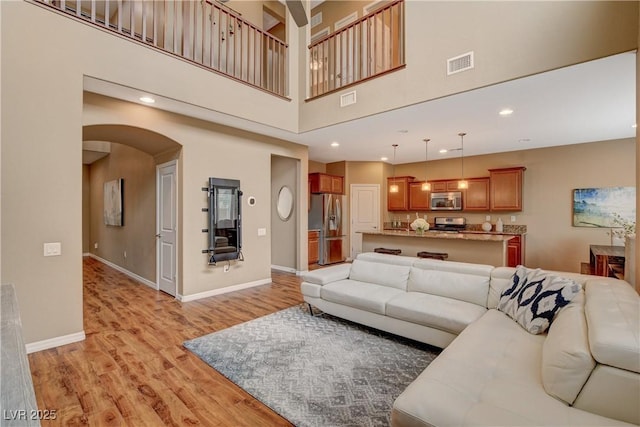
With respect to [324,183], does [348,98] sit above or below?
above

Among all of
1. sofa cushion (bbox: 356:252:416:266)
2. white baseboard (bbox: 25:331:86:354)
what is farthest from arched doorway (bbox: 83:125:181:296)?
sofa cushion (bbox: 356:252:416:266)

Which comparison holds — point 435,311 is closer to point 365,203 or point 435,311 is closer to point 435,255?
point 435,255

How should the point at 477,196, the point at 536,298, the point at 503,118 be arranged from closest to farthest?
1. the point at 536,298
2. the point at 503,118
3. the point at 477,196

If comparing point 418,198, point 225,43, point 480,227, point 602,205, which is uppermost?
point 225,43

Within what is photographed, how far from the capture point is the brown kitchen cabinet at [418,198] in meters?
7.84

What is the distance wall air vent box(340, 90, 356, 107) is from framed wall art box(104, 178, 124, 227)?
4932 mm

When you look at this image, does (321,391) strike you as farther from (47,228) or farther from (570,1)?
(570,1)

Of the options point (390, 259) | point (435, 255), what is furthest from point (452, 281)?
point (435, 255)

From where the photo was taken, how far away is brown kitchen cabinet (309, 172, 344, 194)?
7305mm

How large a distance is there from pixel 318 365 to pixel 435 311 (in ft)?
3.79

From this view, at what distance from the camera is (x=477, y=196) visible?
7039 mm

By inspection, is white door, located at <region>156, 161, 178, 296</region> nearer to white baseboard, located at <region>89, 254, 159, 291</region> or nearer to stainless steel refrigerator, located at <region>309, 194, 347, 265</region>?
white baseboard, located at <region>89, 254, 159, 291</region>

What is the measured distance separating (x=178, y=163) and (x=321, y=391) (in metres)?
3.65

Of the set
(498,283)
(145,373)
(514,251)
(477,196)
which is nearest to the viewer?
(145,373)
